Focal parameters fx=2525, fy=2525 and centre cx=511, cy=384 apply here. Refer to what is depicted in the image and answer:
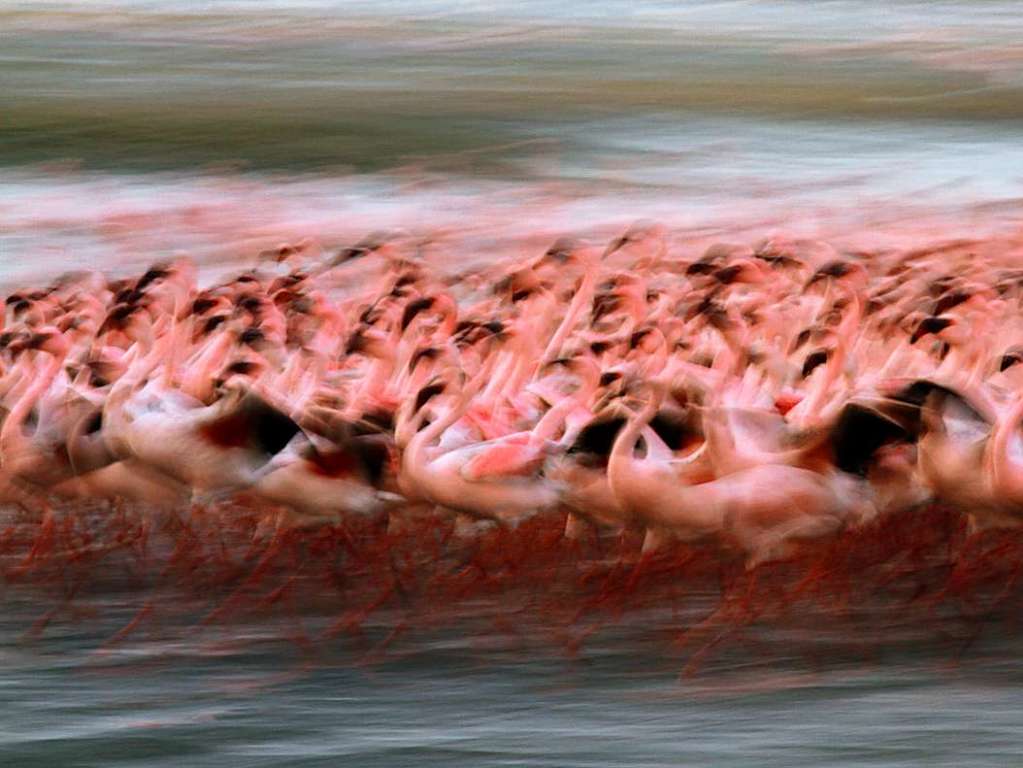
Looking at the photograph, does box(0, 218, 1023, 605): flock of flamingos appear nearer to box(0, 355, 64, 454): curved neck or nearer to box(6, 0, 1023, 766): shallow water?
box(0, 355, 64, 454): curved neck

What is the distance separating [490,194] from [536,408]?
6.98 metres

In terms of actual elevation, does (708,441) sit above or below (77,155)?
above

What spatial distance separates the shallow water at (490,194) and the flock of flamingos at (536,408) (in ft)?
1.29

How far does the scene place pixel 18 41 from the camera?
20562mm

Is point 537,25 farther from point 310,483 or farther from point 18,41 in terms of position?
point 310,483

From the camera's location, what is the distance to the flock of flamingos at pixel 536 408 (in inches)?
298

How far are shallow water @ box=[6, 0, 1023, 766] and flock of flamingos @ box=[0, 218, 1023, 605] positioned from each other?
1.29 feet

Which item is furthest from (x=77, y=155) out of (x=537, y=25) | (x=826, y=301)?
(x=826, y=301)

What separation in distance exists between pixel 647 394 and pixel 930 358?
2.09 m

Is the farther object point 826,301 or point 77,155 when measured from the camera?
point 77,155

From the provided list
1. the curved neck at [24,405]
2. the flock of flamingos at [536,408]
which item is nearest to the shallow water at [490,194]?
the flock of flamingos at [536,408]

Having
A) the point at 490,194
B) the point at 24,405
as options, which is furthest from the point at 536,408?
the point at 490,194

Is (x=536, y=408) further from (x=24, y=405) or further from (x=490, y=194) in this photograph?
(x=490, y=194)

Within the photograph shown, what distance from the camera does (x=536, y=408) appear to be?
28.7 ft
